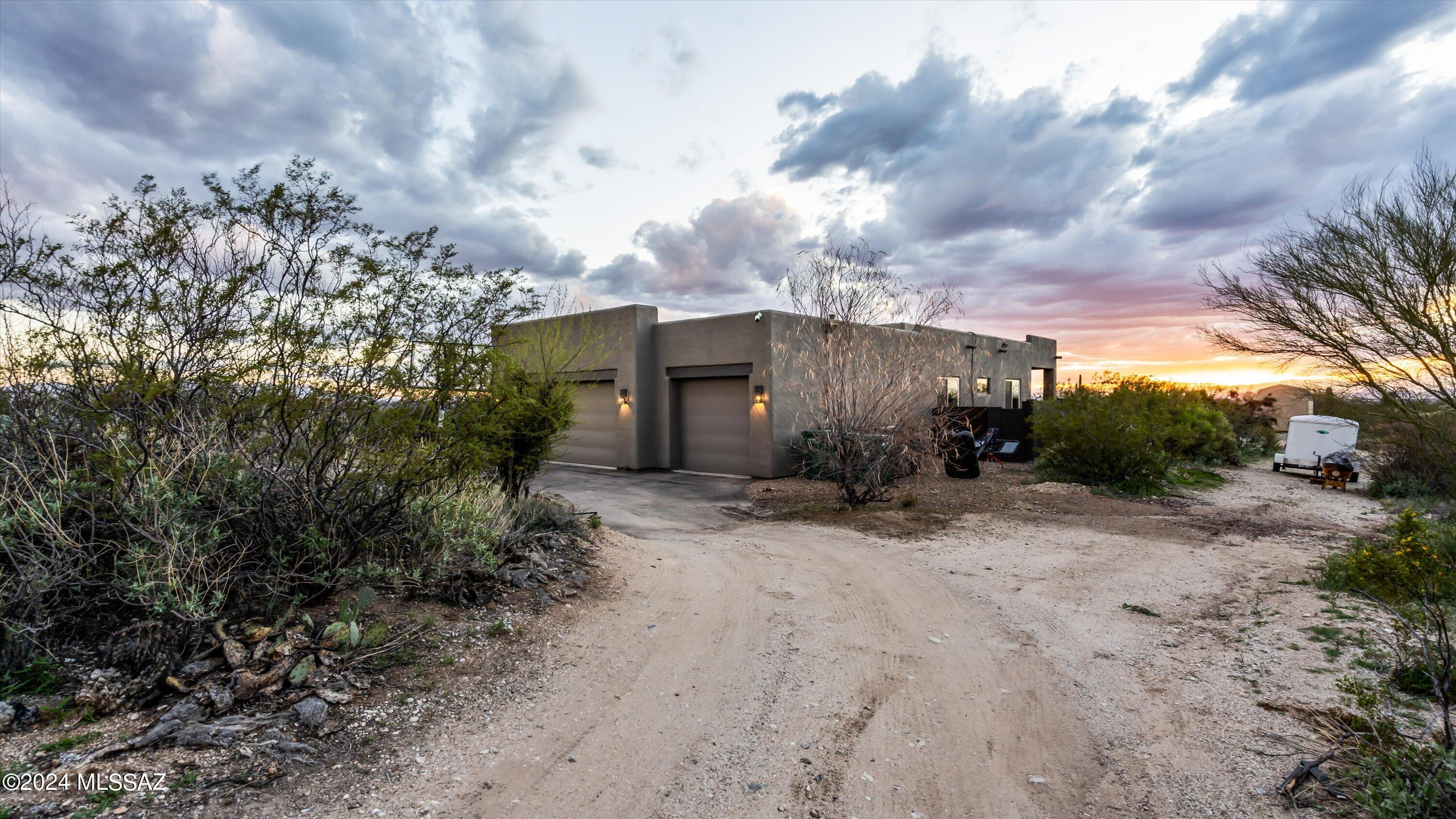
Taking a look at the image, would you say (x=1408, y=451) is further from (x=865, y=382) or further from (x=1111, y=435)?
(x=865, y=382)

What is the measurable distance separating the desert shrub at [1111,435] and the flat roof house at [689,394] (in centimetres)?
239

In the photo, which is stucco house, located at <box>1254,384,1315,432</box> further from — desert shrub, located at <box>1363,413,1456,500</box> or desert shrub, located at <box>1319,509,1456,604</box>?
desert shrub, located at <box>1319,509,1456,604</box>

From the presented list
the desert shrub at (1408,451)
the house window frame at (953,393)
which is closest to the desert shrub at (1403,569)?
the desert shrub at (1408,451)

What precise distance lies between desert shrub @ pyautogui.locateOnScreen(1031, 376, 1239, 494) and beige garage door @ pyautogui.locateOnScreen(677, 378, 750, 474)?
6533 millimetres

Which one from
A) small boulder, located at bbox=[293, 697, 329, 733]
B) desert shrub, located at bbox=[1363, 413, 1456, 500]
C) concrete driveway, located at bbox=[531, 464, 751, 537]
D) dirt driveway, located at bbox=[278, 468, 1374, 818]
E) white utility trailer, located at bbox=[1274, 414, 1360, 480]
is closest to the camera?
dirt driveway, located at bbox=[278, 468, 1374, 818]

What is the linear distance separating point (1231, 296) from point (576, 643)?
1110cm

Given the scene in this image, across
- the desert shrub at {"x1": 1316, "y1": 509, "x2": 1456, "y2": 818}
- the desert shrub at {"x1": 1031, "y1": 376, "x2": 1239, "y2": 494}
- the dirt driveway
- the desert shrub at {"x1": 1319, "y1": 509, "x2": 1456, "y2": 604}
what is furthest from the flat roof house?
the desert shrub at {"x1": 1316, "y1": 509, "x2": 1456, "y2": 818}

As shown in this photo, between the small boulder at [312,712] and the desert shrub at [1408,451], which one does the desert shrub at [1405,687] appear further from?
the small boulder at [312,712]

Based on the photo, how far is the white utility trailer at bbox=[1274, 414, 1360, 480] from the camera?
48.2ft

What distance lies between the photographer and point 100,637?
3699mm

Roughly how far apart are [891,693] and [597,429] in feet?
46.0

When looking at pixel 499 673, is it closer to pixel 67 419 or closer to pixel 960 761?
pixel 960 761

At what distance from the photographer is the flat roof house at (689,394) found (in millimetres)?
13711

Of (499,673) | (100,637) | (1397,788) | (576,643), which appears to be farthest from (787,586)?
(100,637)
